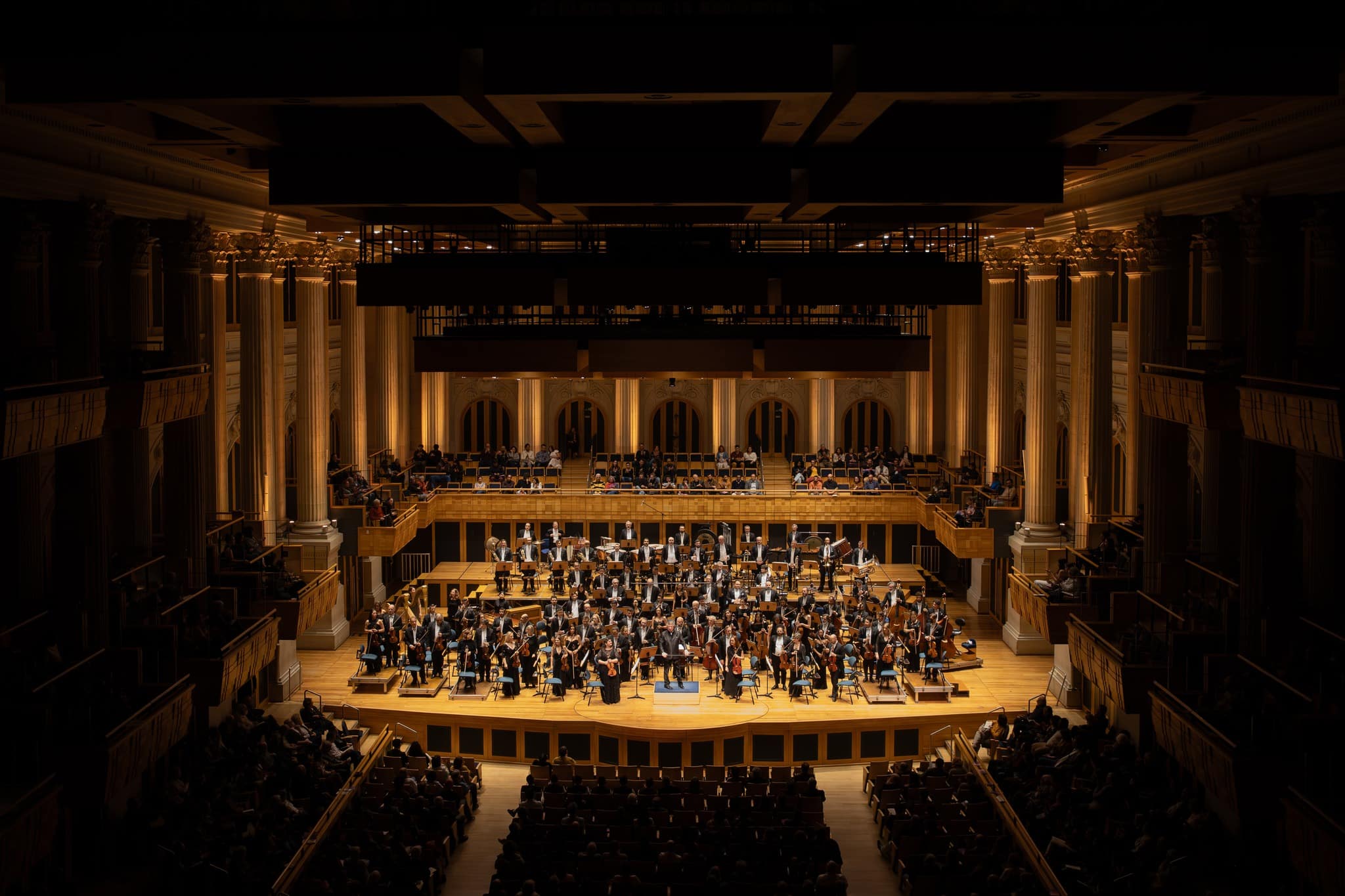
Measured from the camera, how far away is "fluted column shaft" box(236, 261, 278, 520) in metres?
23.5

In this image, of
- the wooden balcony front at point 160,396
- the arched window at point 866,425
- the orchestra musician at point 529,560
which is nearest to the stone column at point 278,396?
the orchestra musician at point 529,560

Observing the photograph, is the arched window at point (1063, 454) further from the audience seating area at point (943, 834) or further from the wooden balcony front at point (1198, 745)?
the wooden balcony front at point (1198, 745)

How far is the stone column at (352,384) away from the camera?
31.0 meters

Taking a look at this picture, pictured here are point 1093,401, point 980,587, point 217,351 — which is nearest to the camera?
point 217,351

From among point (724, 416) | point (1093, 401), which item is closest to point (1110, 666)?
point (1093, 401)


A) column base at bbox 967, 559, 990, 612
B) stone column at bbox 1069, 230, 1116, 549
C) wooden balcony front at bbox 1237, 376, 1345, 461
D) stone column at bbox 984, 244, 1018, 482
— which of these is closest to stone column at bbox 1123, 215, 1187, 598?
stone column at bbox 1069, 230, 1116, 549

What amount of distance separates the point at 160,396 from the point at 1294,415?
42.3ft

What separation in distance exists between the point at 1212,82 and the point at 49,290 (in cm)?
1623

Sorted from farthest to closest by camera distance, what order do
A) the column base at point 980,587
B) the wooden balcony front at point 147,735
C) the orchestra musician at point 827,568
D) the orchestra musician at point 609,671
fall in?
the column base at point 980,587 → the orchestra musician at point 827,568 → the orchestra musician at point 609,671 → the wooden balcony front at point 147,735

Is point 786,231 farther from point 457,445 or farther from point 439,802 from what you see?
point 457,445

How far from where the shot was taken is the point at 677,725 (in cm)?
2175

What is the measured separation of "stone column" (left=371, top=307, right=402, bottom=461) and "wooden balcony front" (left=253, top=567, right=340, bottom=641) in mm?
11799

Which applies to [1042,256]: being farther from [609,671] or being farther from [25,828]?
[25,828]

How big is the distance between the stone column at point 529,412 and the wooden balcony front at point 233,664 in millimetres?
19917
